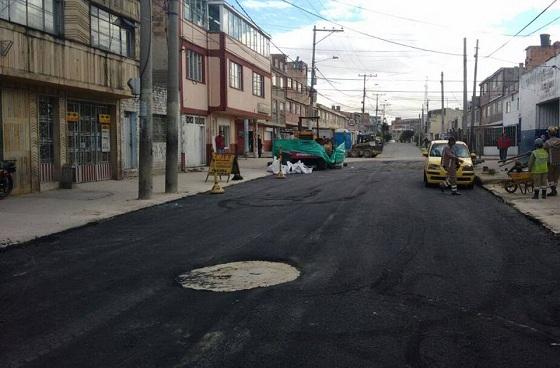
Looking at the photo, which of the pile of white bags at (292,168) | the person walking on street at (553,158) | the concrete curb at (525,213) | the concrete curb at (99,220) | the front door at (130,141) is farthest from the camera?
the pile of white bags at (292,168)

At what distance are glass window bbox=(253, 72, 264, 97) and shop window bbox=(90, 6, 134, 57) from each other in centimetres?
1854

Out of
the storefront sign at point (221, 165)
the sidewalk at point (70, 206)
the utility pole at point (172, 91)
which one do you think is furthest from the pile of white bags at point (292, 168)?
the utility pole at point (172, 91)

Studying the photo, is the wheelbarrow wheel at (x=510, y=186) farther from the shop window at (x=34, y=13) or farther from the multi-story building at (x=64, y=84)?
the shop window at (x=34, y=13)

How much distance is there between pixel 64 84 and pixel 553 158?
44.3ft

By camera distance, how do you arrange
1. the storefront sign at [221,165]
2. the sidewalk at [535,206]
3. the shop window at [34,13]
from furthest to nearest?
the storefront sign at [221,165], the shop window at [34,13], the sidewalk at [535,206]

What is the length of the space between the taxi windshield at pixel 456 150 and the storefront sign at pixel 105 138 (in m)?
11.7

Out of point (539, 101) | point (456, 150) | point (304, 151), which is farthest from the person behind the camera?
point (304, 151)

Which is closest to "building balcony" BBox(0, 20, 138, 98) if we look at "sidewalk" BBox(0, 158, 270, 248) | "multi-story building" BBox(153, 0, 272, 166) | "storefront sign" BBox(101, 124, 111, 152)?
"storefront sign" BBox(101, 124, 111, 152)

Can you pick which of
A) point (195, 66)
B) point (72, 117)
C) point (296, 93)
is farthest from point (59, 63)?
point (296, 93)

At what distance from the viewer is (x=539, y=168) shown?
1531 centimetres

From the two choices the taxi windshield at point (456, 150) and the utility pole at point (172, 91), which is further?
the taxi windshield at point (456, 150)

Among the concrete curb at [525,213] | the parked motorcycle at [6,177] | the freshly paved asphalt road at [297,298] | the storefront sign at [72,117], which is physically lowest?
the freshly paved asphalt road at [297,298]

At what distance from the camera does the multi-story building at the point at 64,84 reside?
15.7 meters

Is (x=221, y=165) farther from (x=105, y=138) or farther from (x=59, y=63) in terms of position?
(x=59, y=63)
